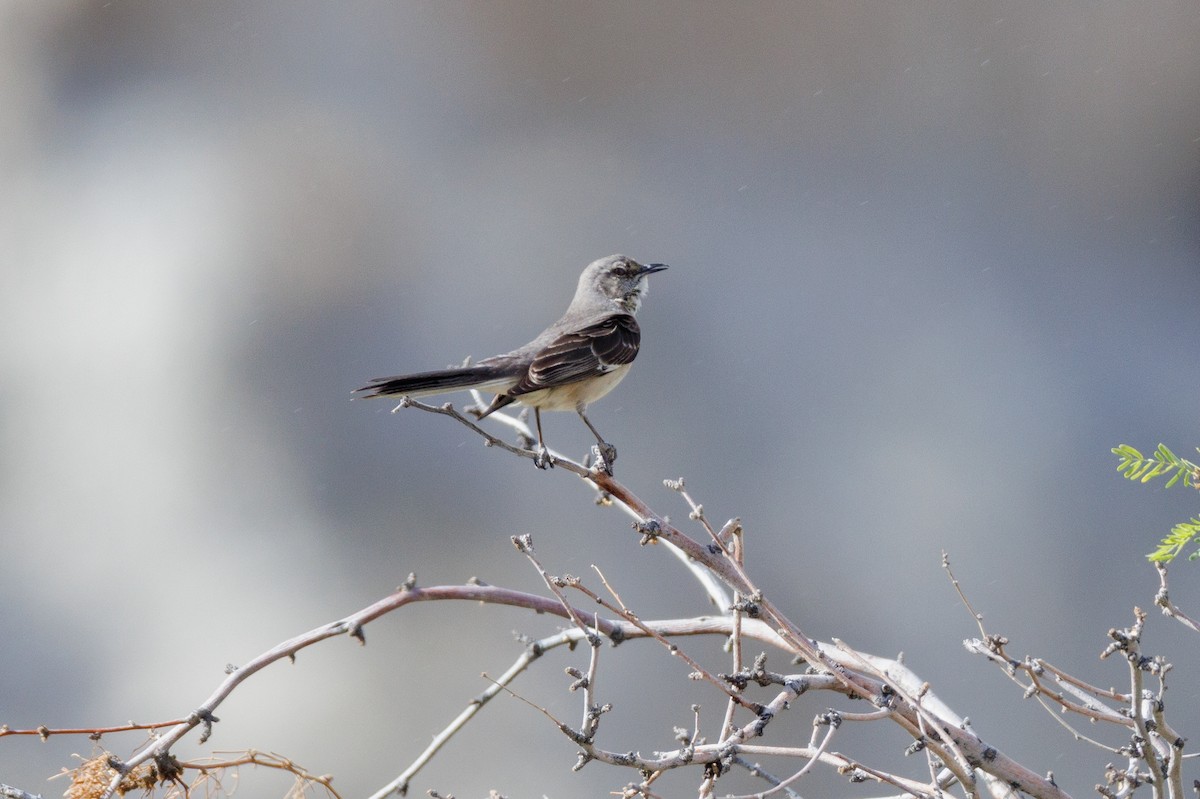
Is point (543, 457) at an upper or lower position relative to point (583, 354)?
lower

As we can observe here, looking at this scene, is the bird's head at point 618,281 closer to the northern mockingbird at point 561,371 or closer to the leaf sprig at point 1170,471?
the northern mockingbird at point 561,371

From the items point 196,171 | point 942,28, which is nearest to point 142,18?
point 196,171

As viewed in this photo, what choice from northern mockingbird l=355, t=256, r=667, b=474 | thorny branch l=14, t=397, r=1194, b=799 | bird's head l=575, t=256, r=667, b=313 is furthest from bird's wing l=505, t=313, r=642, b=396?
thorny branch l=14, t=397, r=1194, b=799

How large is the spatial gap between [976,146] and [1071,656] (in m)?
2.06

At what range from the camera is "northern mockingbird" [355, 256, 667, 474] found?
229 cm

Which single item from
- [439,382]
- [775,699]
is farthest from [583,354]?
[775,699]

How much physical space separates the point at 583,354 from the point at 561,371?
124mm

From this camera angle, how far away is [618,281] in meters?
3.36

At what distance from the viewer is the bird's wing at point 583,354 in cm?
258

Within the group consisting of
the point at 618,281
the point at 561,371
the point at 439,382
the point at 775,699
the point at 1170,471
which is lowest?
the point at 775,699

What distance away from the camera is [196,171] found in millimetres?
4770

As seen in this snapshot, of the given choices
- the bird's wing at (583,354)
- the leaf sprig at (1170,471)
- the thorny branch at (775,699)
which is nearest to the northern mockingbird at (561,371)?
the bird's wing at (583,354)

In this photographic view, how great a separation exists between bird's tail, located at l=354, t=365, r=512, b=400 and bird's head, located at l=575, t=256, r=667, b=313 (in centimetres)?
79

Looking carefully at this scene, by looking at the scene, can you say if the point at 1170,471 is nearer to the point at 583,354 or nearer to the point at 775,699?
the point at 775,699
